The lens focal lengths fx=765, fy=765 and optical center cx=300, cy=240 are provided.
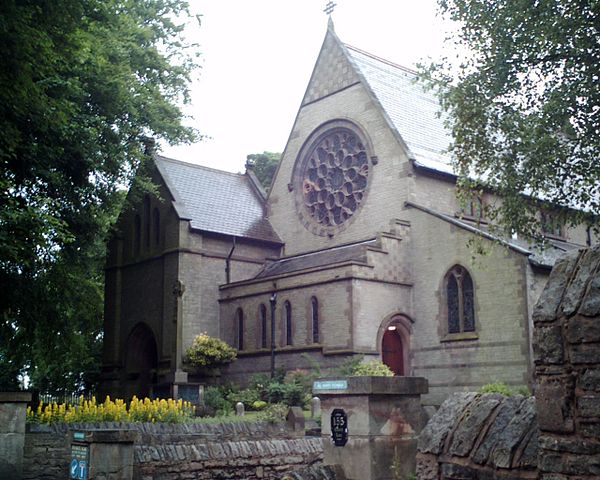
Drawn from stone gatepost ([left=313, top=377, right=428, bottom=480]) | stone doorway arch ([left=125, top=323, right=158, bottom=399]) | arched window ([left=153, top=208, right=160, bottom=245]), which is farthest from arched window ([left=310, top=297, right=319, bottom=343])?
stone gatepost ([left=313, top=377, right=428, bottom=480])

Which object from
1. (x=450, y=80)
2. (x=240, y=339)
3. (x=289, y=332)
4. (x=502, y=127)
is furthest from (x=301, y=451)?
(x=240, y=339)

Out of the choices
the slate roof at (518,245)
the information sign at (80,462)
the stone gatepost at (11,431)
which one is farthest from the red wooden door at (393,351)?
the information sign at (80,462)

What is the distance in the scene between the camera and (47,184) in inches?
906

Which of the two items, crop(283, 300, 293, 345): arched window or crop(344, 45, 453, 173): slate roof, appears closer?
crop(283, 300, 293, 345): arched window

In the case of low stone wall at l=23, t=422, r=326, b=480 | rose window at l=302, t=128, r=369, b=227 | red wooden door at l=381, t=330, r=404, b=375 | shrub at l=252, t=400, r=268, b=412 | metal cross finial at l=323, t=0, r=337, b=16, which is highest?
metal cross finial at l=323, t=0, r=337, b=16

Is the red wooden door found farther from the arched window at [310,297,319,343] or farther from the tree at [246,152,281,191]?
the tree at [246,152,281,191]

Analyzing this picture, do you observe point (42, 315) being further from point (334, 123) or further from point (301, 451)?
point (334, 123)

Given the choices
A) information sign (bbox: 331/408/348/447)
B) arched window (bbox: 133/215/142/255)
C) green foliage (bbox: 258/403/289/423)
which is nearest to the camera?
information sign (bbox: 331/408/348/447)

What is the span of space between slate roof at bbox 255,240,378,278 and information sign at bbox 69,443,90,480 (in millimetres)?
18559

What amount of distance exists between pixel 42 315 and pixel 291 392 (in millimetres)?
8554

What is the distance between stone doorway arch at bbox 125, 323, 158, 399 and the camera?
3528 cm

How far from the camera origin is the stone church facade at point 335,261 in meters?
27.5

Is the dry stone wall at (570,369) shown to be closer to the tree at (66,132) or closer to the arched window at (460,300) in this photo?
the tree at (66,132)

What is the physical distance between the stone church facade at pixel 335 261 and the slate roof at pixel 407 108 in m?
0.11
